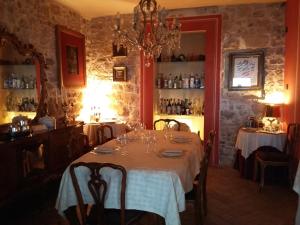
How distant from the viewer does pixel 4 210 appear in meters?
3.01

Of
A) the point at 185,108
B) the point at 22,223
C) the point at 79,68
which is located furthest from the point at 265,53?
the point at 22,223

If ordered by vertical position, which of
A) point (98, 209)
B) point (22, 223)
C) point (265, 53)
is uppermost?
point (265, 53)

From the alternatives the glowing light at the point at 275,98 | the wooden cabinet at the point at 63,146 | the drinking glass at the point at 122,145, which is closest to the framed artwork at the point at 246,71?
the glowing light at the point at 275,98

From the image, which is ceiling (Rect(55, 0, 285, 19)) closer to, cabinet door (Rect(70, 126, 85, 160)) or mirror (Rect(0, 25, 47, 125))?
mirror (Rect(0, 25, 47, 125))

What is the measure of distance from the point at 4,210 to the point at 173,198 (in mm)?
2097

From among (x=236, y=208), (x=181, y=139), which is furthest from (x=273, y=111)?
(x=181, y=139)

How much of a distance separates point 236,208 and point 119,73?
336 centimetres

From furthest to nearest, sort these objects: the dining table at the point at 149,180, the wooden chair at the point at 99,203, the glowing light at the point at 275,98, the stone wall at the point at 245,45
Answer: the stone wall at the point at 245,45 → the glowing light at the point at 275,98 → the dining table at the point at 149,180 → the wooden chair at the point at 99,203

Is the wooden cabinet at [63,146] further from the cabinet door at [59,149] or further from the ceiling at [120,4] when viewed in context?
the ceiling at [120,4]

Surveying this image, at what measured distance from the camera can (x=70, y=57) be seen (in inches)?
194

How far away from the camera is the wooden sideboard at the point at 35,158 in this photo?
9.35 ft

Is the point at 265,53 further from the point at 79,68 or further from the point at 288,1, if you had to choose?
the point at 79,68

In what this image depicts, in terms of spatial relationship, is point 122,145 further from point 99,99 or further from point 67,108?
point 99,99

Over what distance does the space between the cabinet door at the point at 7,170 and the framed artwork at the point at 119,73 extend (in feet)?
9.42
